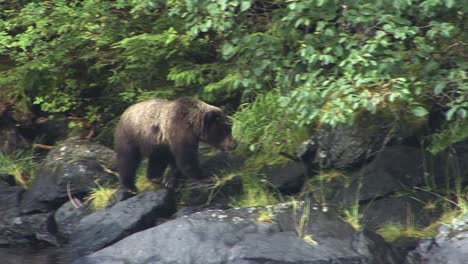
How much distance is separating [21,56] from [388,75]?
5.65 metres

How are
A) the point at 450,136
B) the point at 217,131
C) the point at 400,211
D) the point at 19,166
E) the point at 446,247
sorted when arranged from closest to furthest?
1. the point at 446,247
2. the point at 450,136
3. the point at 400,211
4. the point at 217,131
5. the point at 19,166

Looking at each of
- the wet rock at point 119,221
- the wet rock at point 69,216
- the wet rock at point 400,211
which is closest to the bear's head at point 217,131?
the wet rock at point 119,221

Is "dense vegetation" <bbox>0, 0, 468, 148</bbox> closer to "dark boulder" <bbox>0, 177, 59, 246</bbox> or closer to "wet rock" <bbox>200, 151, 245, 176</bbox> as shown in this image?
"wet rock" <bbox>200, 151, 245, 176</bbox>

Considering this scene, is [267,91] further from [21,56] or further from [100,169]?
[21,56]

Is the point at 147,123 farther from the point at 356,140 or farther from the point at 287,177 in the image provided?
the point at 356,140

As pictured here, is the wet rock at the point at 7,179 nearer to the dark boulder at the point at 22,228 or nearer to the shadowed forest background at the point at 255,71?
the shadowed forest background at the point at 255,71

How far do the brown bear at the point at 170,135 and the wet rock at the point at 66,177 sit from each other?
73 centimetres

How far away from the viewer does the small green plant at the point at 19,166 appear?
1212 centimetres

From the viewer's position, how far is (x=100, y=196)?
10.9m

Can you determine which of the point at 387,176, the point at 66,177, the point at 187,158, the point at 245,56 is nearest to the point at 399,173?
the point at 387,176

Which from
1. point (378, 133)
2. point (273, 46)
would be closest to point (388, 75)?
point (273, 46)

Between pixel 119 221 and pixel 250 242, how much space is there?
1.78m

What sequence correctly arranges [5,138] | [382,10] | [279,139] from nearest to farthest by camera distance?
[382,10], [279,139], [5,138]

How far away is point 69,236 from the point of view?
10.7 meters
